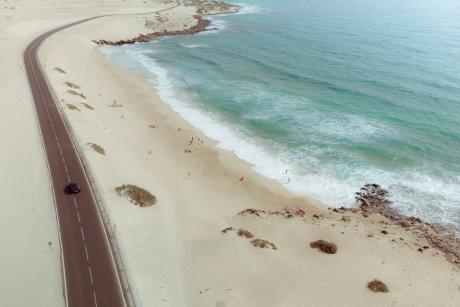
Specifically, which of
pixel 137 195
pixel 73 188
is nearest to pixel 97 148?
pixel 73 188

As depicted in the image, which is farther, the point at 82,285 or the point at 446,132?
the point at 446,132

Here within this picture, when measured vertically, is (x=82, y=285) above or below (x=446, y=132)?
above

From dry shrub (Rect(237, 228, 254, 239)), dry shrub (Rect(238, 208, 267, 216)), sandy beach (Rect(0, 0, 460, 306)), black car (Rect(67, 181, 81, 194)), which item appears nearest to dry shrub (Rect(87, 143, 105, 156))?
sandy beach (Rect(0, 0, 460, 306))

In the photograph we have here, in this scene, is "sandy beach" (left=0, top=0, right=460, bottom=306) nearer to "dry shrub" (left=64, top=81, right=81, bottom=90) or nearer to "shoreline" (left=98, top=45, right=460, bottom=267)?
"shoreline" (left=98, top=45, right=460, bottom=267)

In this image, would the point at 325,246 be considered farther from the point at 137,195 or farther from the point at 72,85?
the point at 72,85

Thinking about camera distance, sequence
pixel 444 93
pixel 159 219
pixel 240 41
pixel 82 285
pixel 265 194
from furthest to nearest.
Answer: pixel 240 41 → pixel 444 93 → pixel 265 194 → pixel 159 219 → pixel 82 285

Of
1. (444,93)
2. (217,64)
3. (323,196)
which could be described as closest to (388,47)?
(444,93)

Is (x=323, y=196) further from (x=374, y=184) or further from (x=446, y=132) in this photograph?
(x=446, y=132)

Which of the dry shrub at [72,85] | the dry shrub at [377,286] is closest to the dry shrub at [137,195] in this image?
the dry shrub at [377,286]
